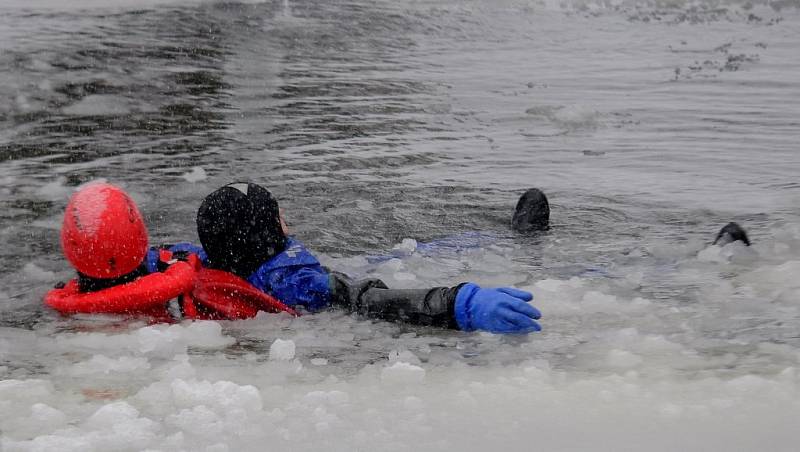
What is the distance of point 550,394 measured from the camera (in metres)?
3.26

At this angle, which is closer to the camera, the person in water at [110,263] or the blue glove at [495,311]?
the blue glove at [495,311]

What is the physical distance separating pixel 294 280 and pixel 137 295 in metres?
0.69

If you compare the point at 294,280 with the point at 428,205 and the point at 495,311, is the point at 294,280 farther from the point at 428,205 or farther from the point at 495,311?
the point at 428,205

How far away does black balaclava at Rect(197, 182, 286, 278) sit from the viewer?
4.34 m

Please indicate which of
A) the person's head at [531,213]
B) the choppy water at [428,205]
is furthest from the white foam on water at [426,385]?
the person's head at [531,213]

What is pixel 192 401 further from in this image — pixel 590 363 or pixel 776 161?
pixel 776 161

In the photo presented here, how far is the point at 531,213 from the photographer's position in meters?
5.93

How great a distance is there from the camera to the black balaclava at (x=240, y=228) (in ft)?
14.3

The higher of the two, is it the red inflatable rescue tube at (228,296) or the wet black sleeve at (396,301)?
the wet black sleeve at (396,301)

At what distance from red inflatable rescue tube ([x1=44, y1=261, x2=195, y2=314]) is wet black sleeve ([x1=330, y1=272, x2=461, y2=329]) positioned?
668 millimetres

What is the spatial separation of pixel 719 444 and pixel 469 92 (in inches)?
311

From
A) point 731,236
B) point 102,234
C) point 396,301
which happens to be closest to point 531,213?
point 731,236

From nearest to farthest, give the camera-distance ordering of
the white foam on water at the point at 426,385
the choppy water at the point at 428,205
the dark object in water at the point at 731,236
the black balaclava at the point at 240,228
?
the white foam on water at the point at 426,385 < the choppy water at the point at 428,205 < the black balaclava at the point at 240,228 < the dark object in water at the point at 731,236

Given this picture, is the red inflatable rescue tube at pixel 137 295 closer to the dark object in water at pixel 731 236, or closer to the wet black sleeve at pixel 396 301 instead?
the wet black sleeve at pixel 396 301
